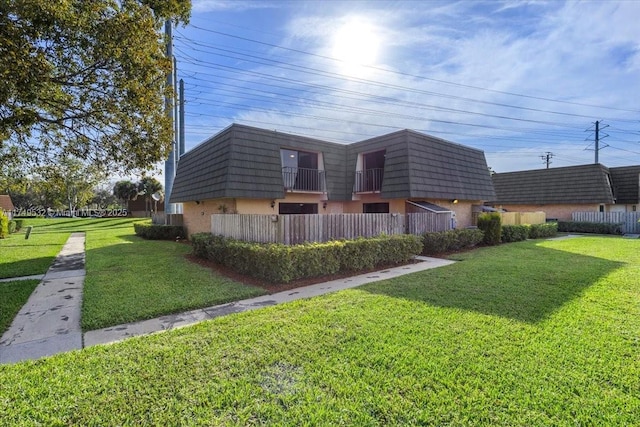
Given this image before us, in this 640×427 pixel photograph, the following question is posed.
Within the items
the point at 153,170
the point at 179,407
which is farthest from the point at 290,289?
the point at 153,170

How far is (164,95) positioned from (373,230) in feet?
25.3

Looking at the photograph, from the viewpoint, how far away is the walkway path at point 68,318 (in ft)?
13.9

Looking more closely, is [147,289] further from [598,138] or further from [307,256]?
[598,138]

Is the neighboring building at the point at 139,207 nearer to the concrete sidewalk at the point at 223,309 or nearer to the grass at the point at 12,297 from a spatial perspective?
the grass at the point at 12,297

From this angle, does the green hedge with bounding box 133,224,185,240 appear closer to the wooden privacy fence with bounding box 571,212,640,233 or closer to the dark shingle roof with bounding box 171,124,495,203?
the dark shingle roof with bounding box 171,124,495,203

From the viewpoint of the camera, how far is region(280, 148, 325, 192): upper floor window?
1480 centimetres

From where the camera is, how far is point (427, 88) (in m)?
23.0

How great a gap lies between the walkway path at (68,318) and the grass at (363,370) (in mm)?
453

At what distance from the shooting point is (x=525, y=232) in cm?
1669

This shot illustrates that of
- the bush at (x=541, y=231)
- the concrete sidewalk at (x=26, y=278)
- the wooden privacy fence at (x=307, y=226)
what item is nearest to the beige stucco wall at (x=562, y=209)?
the bush at (x=541, y=231)

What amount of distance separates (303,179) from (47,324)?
11565mm

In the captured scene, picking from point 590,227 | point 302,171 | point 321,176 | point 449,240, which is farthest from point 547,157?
point 302,171

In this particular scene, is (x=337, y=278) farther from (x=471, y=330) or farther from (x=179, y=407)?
(x=179, y=407)

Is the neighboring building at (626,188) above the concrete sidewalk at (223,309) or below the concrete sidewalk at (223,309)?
above
